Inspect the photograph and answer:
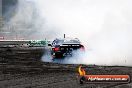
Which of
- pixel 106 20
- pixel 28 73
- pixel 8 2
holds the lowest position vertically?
pixel 28 73

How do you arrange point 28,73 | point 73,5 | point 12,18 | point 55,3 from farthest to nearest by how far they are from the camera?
point 12,18, point 55,3, point 73,5, point 28,73

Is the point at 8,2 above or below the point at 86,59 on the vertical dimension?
above

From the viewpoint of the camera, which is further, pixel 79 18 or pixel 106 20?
pixel 79 18

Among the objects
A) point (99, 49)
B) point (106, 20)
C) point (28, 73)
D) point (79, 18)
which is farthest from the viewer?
point (79, 18)

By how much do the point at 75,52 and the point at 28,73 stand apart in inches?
233

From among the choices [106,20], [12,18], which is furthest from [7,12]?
[106,20]

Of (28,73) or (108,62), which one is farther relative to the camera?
(108,62)

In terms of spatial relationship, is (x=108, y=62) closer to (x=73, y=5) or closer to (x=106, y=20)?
(x=106, y=20)

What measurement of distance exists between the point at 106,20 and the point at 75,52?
158 inches

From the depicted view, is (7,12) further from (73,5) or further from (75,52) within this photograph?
(75,52)

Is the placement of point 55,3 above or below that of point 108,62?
above

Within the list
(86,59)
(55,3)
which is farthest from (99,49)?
(55,3)

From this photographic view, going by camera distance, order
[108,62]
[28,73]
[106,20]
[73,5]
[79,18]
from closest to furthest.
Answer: [28,73] < [108,62] < [106,20] < [79,18] < [73,5]

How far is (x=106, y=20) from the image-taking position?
2342 centimetres
